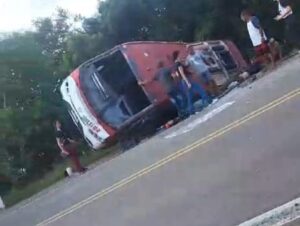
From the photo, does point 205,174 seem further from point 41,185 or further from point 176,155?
point 41,185

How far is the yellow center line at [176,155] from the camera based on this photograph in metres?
11.3

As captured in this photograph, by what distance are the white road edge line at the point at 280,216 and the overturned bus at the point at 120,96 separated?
931cm

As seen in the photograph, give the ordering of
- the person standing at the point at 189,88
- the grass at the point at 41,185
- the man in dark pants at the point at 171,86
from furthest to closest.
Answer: the grass at the point at 41,185
the man in dark pants at the point at 171,86
the person standing at the point at 189,88

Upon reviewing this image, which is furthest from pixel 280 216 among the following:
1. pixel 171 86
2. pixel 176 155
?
pixel 171 86

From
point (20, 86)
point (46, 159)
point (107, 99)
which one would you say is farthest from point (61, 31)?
point (107, 99)

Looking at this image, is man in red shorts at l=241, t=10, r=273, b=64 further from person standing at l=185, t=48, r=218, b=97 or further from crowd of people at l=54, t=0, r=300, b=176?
person standing at l=185, t=48, r=218, b=97

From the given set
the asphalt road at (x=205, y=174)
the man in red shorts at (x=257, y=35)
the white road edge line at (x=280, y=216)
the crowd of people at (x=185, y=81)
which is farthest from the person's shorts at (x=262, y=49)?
the white road edge line at (x=280, y=216)

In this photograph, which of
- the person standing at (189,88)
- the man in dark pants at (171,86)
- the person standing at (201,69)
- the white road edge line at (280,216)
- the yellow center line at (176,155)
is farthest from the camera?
the person standing at (201,69)

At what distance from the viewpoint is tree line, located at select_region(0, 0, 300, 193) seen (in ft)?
76.2

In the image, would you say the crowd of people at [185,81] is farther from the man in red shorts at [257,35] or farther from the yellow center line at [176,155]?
the yellow center line at [176,155]

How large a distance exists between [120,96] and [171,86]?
135 centimetres

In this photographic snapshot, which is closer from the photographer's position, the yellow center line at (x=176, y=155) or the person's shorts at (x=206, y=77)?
the yellow center line at (x=176, y=155)

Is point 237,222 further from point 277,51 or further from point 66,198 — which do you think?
point 277,51

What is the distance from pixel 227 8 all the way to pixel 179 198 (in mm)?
15970
